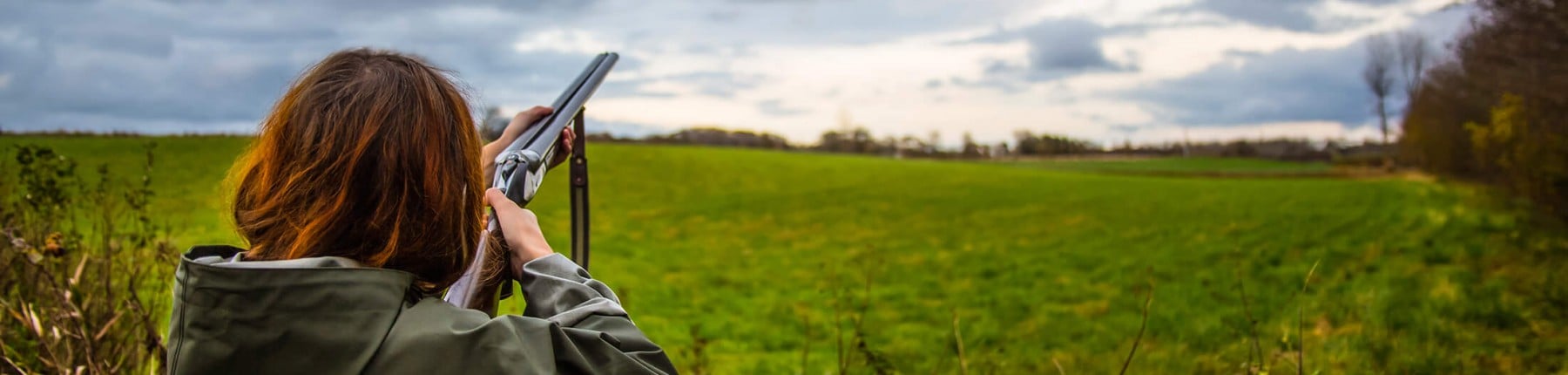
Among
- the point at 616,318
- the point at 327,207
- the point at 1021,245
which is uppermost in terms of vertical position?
the point at 327,207

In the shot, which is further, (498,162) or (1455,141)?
(1455,141)

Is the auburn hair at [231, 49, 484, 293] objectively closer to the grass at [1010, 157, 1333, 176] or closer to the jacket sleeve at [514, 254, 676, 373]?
the jacket sleeve at [514, 254, 676, 373]

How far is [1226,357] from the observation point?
10414mm

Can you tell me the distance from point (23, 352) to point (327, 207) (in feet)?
16.5

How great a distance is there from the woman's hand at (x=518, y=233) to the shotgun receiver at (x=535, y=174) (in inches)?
1.5

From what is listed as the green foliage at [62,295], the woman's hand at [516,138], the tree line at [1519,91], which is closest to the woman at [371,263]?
the woman's hand at [516,138]

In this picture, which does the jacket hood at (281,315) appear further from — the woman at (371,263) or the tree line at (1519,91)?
the tree line at (1519,91)

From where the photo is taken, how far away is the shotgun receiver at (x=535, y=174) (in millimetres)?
1831

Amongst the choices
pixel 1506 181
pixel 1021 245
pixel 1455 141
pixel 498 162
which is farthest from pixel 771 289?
pixel 1455 141

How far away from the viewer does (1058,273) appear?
814 inches

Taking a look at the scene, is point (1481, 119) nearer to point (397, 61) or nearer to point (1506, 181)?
point (1506, 181)

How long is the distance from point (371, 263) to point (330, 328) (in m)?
0.16

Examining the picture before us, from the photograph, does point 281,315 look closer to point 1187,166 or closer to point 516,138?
point 516,138

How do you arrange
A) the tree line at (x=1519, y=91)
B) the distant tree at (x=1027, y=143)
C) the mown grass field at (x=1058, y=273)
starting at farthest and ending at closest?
the distant tree at (x=1027, y=143) < the tree line at (x=1519, y=91) < the mown grass field at (x=1058, y=273)
